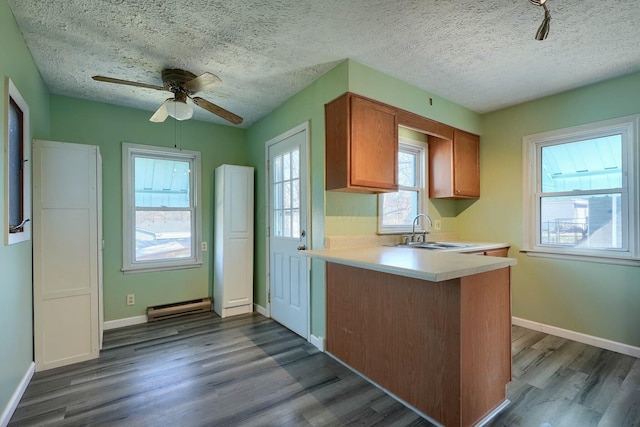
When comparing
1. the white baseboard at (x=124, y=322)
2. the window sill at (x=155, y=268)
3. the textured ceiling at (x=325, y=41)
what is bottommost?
the white baseboard at (x=124, y=322)

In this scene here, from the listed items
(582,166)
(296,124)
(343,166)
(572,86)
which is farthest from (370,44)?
(582,166)

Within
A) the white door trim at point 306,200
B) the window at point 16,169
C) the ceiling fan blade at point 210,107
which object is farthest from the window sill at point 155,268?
the ceiling fan blade at point 210,107

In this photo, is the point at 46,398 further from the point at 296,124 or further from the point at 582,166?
the point at 582,166

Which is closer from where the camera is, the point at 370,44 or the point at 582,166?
the point at 370,44

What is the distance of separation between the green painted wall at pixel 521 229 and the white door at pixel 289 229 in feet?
7.19

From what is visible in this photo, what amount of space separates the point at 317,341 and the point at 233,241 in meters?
1.59

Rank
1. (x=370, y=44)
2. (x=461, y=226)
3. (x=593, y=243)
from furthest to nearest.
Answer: (x=461, y=226)
(x=593, y=243)
(x=370, y=44)

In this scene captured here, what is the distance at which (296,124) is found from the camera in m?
3.07

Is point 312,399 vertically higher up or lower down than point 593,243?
lower down

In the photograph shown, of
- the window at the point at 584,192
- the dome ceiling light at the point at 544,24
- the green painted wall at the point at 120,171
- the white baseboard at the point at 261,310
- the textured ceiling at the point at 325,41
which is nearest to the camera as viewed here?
the dome ceiling light at the point at 544,24

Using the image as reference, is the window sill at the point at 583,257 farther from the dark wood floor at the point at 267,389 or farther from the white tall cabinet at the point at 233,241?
the white tall cabinet at the point at 233,241

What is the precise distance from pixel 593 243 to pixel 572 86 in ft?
4.96

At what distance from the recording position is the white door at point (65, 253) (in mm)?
2314

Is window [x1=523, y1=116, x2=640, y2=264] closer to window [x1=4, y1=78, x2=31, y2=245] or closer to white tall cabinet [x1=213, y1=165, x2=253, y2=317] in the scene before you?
white tall cabinet [x1=213, y1=165, x2=253, y2=317]
